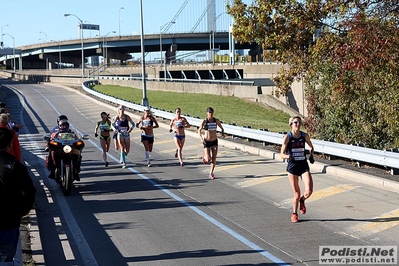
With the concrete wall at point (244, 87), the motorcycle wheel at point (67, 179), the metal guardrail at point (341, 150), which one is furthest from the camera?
the concrete wall at point (244, 87)

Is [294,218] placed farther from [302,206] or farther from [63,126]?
[63,126]

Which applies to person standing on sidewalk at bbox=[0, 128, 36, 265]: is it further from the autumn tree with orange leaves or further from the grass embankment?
the grass embankment

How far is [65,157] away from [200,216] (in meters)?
4.06

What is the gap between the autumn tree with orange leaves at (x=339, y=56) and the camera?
15773mm

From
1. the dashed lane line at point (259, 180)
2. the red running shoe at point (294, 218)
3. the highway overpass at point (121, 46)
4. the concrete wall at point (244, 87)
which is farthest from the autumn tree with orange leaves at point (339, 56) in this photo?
the highway overpass at point (121, 46)

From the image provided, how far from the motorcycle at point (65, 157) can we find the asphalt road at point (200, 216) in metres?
0.34

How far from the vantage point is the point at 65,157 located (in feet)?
46.3

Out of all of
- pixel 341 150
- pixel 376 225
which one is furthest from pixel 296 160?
pixel 341 150

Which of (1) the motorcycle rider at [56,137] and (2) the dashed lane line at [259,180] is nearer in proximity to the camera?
(1) the motorcycle rider at [56,137]

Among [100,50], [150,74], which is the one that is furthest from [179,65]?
[100,50]

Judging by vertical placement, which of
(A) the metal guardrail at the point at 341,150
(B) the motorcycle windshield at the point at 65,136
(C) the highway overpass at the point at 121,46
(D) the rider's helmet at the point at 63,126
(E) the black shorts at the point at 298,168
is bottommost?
(A) the metal guardrail at the point at 341,150

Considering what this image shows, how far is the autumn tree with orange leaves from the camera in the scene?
1577 centimetres

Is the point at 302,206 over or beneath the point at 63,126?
beneath

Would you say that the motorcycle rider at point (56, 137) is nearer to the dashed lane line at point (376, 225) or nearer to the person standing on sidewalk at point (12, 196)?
the dashed lane line at point (376, 225)
